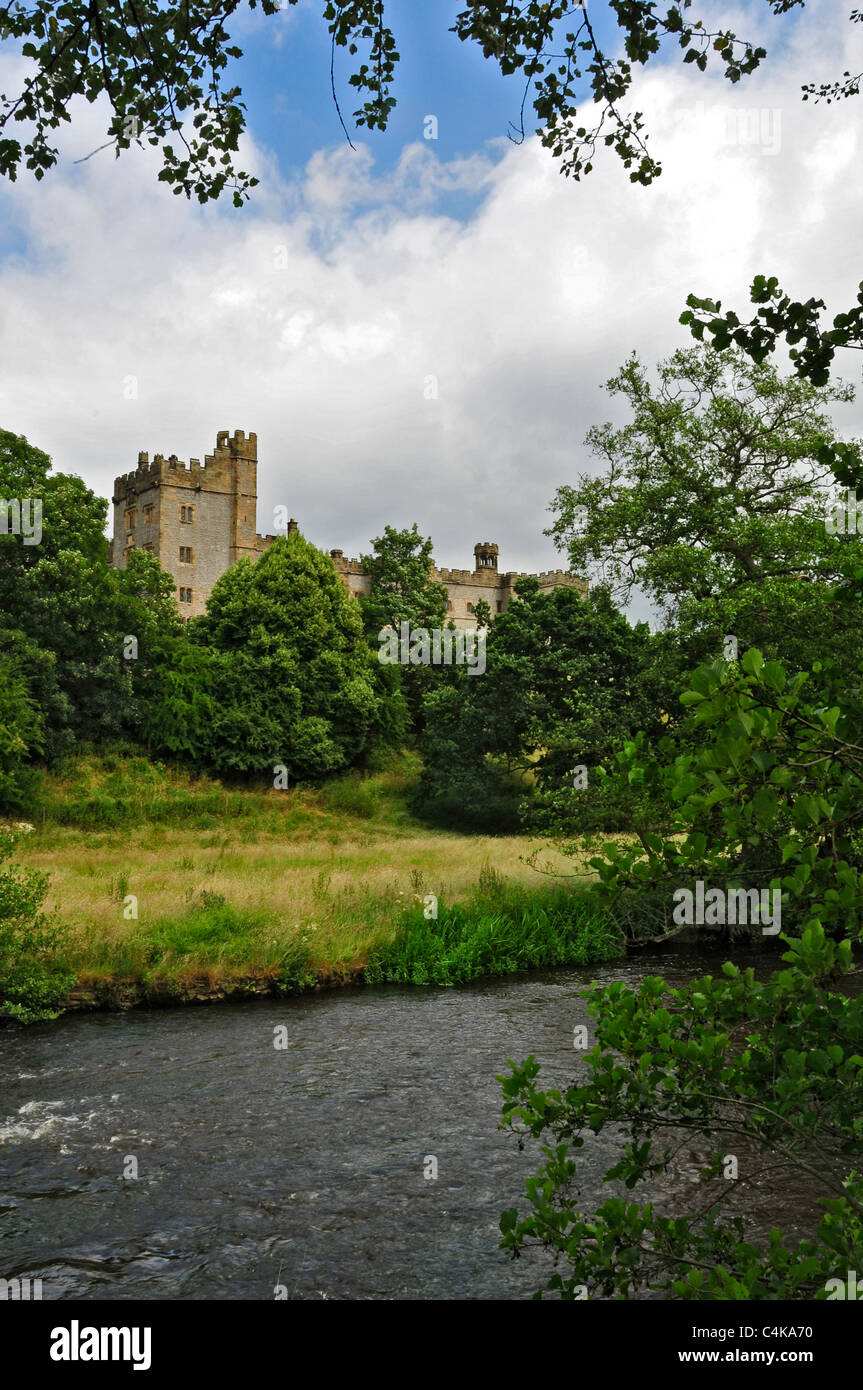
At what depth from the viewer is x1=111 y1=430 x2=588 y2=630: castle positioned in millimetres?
69938

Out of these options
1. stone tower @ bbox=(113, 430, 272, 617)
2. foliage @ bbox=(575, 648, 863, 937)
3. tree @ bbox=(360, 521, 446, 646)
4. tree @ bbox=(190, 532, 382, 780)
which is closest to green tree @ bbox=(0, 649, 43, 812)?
tree @ bbox=(190, 532, 382, 780)

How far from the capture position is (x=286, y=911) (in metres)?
20.4

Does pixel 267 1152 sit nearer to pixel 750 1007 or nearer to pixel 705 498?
pixel 750 1007

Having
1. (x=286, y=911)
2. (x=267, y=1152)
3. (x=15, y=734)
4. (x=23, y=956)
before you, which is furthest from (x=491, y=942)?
(x=15, y=734)

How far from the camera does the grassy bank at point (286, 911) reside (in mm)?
17891

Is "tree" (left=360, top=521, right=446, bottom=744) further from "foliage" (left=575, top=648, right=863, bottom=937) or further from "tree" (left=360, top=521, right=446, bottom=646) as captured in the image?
"foliage" (left=575, top=648, right=863, bottom=937)

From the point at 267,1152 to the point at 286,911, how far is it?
9.73 m

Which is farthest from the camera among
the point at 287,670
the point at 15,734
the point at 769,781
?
the point at 287,670

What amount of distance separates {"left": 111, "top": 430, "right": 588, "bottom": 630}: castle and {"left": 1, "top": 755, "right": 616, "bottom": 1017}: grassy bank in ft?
124

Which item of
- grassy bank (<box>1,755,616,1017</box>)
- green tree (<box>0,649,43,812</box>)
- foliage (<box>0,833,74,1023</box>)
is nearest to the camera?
foliage (<box>0,833,74,1023</box>)

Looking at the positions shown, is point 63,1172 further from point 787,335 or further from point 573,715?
point 573,715

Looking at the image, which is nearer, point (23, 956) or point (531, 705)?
point (23, 956)

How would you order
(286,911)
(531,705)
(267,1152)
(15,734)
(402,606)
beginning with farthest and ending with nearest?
(402,606) < (531,705) < (15,734) < (286,911) < (267,1152)

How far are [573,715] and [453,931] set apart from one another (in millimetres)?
18126
